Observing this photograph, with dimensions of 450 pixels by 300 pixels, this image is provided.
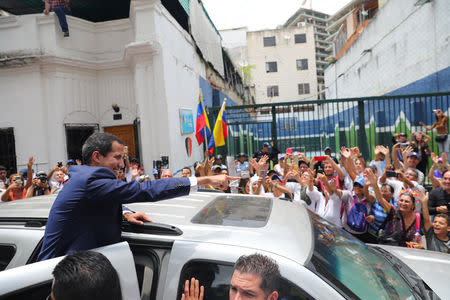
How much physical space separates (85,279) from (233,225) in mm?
857

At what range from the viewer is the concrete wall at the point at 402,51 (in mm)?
10211

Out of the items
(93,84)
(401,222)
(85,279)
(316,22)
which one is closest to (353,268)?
(85,279)

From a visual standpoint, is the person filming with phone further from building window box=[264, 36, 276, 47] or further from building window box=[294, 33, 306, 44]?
building window box=[294, 33, 306, 44]

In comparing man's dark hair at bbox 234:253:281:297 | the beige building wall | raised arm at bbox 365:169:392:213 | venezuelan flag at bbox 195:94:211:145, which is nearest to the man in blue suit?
man's dark hair at bbox 234:253:281:297

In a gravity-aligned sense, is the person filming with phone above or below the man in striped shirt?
below

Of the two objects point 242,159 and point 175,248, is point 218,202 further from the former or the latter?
point 242,159

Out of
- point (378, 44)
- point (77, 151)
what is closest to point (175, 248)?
point (77, 151)

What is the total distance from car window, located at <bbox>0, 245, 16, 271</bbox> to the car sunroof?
1.12 m

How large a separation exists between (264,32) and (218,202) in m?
39.0

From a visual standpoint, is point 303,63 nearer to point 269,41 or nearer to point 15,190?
point 269,41

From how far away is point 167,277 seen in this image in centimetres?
173

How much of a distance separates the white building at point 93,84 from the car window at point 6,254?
6.81 m

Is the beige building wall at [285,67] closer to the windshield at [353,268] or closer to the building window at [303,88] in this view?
the building window at [303,88]

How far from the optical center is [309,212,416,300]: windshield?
1696 mm
